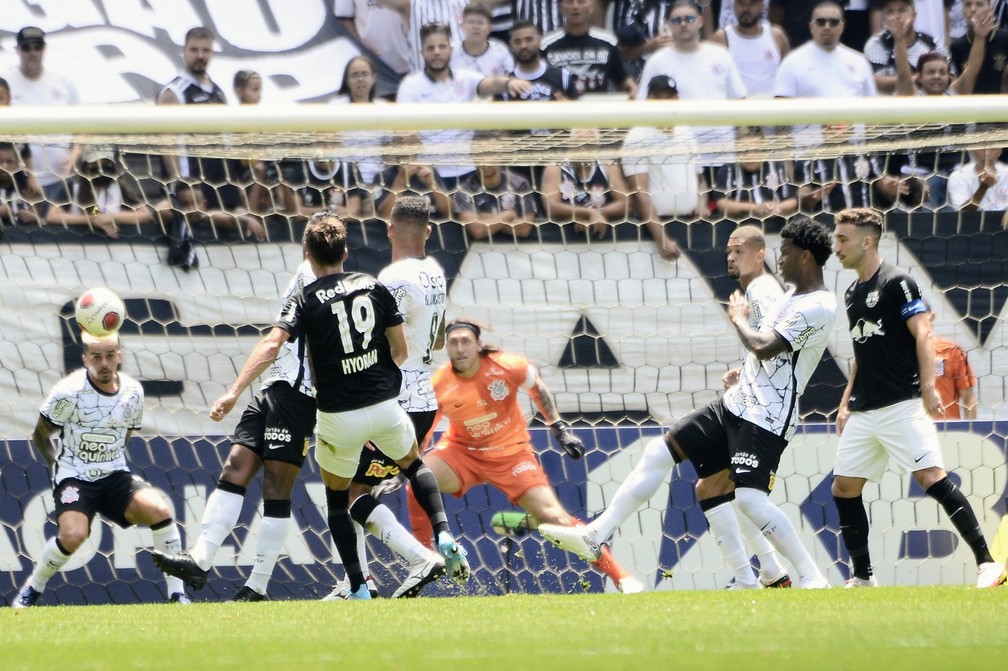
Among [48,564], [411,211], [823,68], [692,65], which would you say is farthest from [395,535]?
[823,68]

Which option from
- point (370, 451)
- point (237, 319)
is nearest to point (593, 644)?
point (370, 451)

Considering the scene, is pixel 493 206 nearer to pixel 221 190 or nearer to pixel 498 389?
pixel 498 389

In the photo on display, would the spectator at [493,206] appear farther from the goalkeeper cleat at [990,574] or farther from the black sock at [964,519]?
the goalkeeper cleat at [990,574]

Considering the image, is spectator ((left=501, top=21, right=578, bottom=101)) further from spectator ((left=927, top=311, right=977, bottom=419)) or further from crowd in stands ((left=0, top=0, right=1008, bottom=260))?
spectator ((left=927, top=311, right=977, bottom=419))

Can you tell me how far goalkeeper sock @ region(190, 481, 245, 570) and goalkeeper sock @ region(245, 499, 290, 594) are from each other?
0.24 metres

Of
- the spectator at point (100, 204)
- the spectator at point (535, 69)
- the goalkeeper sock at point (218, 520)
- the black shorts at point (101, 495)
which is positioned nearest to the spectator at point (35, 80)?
the spectator at point (100, 204)

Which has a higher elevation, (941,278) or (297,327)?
(297,327)

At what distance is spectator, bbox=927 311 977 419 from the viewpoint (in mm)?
7945

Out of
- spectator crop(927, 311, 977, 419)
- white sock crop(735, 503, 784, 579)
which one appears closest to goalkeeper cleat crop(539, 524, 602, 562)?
white sock crop(735, 503, 784, 579)

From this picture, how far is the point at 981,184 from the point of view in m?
8.14

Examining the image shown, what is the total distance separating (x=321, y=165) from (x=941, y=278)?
4.15 metres

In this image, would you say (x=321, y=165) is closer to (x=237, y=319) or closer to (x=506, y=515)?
(x=237, y=319)

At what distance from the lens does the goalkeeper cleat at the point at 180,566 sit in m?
6.30

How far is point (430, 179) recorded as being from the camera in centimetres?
859
